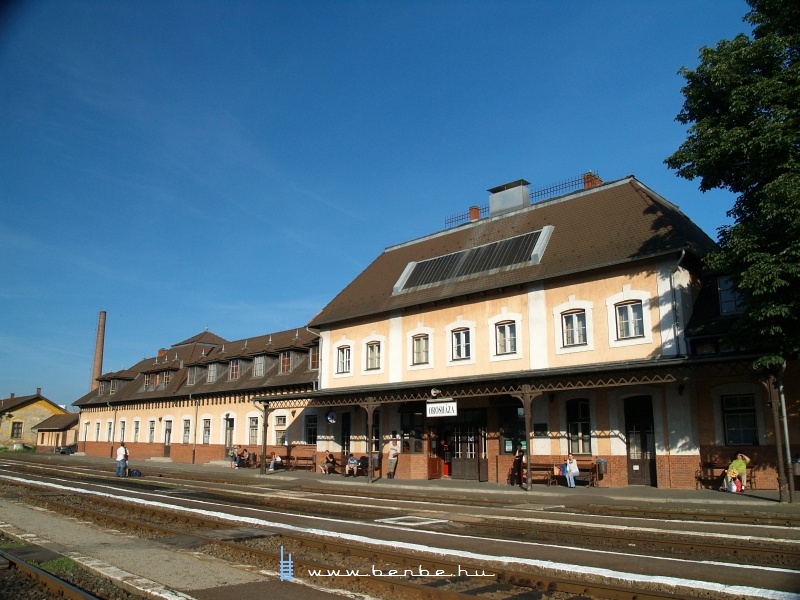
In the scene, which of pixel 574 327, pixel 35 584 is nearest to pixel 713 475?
pixel 574 327

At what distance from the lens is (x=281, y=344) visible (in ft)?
128

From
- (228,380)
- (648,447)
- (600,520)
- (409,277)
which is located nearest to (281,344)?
(228,380)

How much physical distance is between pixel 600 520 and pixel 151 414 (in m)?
40.0

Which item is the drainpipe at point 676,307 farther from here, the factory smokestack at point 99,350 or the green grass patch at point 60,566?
the factory smokestack at point 99,350

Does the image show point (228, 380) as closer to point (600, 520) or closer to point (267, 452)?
point (267, 452)

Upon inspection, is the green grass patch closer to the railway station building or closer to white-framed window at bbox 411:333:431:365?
the railway station building

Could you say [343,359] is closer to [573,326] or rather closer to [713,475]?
[573,326]

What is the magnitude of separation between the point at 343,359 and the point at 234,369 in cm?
1228

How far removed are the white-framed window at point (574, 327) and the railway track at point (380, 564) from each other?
10.9 metres

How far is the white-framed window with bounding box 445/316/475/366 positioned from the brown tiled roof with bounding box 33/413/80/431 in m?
50.2

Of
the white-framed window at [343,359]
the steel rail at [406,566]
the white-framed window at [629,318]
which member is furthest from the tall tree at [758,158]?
the white-framed window at [343,359]

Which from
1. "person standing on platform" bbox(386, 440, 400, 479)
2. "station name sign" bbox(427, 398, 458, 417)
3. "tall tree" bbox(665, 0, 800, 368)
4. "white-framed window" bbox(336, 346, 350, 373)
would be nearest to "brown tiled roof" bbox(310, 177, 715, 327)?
"white-framed window" bbox(336, 346, 350, 373)

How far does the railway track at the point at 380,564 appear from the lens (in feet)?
24.4

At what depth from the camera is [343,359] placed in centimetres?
3128
